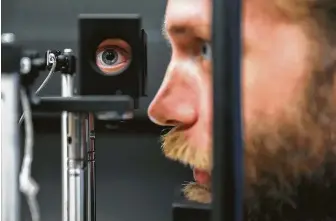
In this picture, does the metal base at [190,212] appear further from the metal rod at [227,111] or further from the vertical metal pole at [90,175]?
the metal rod at [227,111]

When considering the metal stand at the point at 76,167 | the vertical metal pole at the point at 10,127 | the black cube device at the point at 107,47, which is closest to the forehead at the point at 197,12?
the black cube device at the point at 107,47

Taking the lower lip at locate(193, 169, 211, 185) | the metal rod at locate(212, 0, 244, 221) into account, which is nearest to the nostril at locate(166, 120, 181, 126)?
the lower lip at locate(193, 169, 211, 185)

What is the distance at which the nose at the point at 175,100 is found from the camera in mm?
1152

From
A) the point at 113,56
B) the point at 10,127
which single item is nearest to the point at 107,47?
the point at 113,56

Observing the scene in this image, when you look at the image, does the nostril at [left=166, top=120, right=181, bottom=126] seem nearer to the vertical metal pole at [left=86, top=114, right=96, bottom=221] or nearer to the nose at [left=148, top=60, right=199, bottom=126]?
the nose at [left=148, top=60, right=199, bottom=126]

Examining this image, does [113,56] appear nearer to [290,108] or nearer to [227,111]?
[290,108]

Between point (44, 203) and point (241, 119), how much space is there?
888 millimetres

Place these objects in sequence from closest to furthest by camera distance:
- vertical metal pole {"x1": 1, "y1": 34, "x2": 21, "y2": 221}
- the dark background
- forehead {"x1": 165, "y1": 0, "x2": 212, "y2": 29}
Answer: vertical metal pole {"x1": 1, "y1": 34, "x2": 21, "y2": 221} < forehead {"x1": 165, "y1": 0, "x2": 212, "y2": 29} < the dark background

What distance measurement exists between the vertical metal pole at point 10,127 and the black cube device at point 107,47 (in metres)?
0.15

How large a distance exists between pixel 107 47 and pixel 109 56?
0.08 meters

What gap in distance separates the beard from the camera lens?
26 cm

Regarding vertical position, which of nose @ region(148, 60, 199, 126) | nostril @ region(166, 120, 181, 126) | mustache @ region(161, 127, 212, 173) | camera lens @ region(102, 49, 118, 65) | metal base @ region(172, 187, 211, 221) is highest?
camera lens @ region(102, 49, 118, 65)

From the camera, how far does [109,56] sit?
1023 millimetres

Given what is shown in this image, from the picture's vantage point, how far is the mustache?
1159mm
